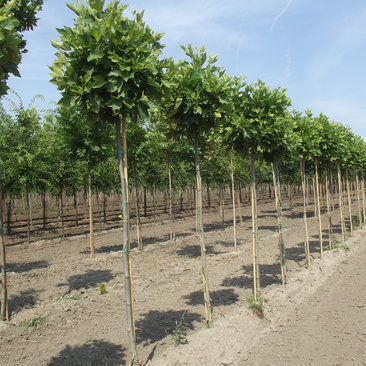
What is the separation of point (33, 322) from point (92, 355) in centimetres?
165

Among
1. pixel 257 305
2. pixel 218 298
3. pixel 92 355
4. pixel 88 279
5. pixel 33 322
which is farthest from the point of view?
pixel 88 279

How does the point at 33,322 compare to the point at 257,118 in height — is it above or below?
below

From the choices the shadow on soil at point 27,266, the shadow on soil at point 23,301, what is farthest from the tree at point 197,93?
the shadow on soil at point 27,266

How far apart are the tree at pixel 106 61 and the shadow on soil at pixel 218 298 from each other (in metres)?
3.31

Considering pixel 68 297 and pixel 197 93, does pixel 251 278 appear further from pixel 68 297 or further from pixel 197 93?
pixel 197 93

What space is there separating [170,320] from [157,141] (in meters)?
7.47

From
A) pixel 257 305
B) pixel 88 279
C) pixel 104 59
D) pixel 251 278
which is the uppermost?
pixel 104 59

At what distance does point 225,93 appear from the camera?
555 cm

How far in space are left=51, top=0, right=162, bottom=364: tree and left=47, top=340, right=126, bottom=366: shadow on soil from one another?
108 cm

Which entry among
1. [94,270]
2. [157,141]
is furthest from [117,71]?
[157,141]

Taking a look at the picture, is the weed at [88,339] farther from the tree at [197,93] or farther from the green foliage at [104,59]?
the green foliage at [104,59]

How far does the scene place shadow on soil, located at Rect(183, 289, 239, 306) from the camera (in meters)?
7.34

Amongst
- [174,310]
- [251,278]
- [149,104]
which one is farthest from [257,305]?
[149,104]

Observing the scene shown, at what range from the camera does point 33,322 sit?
6137 mm
